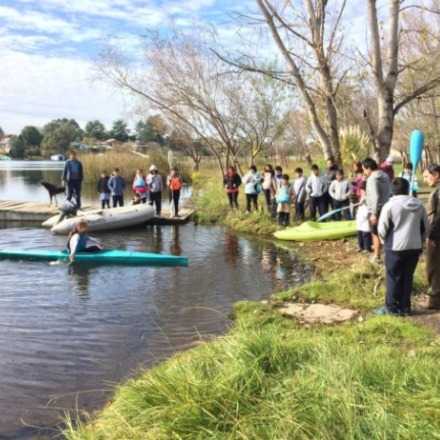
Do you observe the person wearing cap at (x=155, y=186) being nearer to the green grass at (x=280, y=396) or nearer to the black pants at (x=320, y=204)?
the black pants at (x=320, y=204)

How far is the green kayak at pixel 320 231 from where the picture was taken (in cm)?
1194

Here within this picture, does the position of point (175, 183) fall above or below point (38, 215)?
above

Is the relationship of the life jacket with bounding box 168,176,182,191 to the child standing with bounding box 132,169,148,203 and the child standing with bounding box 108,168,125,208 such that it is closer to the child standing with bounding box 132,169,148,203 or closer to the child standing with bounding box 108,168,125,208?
the child standing with bounding box 132,169,148,203

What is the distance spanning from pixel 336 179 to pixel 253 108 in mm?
12055

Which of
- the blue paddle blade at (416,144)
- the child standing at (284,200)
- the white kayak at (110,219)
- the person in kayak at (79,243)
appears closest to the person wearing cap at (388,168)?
the blue paddle blade at (416,144)

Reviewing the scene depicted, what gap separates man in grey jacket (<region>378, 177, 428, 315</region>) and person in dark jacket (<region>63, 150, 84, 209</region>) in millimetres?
11369

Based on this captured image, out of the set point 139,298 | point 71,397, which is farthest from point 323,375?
point 139,298

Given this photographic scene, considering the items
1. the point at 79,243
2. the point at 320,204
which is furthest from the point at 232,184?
the point at 79,243

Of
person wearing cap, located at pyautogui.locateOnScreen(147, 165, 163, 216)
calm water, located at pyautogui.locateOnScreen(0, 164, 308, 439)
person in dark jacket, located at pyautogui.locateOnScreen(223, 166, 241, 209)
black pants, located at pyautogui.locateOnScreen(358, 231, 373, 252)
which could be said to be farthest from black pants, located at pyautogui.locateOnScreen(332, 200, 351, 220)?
A: person wearing cap, located at pyautogui.locateOnScreen(147, 165, 163, 216)

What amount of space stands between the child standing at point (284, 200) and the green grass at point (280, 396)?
909 cm

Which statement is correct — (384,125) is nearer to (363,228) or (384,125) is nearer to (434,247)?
(363,228)

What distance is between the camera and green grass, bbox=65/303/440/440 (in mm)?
3133

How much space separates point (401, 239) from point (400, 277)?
478 millimetres

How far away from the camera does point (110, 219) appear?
1487cm
